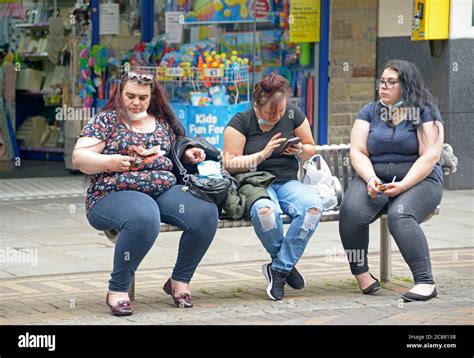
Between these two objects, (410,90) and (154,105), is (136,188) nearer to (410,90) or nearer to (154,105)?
(154,105)

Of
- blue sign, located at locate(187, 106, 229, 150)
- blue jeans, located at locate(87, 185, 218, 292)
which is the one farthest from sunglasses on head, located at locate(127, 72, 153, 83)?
blue sign, located at locate(187, 106, 229, 150)

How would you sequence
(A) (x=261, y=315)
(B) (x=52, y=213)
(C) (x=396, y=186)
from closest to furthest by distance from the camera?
(A) (x=261, y=315) < (C) (x=396, y=186) < (B) (x=52, y=213)

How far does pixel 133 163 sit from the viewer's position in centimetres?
673

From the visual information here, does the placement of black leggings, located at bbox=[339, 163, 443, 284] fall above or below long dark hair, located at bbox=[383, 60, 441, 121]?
below

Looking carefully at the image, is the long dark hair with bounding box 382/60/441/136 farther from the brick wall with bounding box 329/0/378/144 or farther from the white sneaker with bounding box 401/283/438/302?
the brick wall with bounding box 329/0/378/144

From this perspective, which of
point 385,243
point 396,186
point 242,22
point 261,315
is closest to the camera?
point 261,315

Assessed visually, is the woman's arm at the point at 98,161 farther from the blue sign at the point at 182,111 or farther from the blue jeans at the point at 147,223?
the blue sign at the point at 182,111

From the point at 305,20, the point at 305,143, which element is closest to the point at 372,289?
the point at 305,143

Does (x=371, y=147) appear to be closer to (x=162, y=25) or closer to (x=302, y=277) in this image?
(x=302, y=277)

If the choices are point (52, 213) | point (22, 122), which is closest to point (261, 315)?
point (52, 213)

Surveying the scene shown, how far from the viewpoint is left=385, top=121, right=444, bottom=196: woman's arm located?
7.16 meters

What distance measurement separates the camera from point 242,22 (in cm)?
1178

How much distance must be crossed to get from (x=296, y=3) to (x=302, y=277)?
5168 millimetres

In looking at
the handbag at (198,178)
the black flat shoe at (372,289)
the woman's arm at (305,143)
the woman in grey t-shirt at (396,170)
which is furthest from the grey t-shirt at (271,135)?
the black flat shoe at (372,289)
